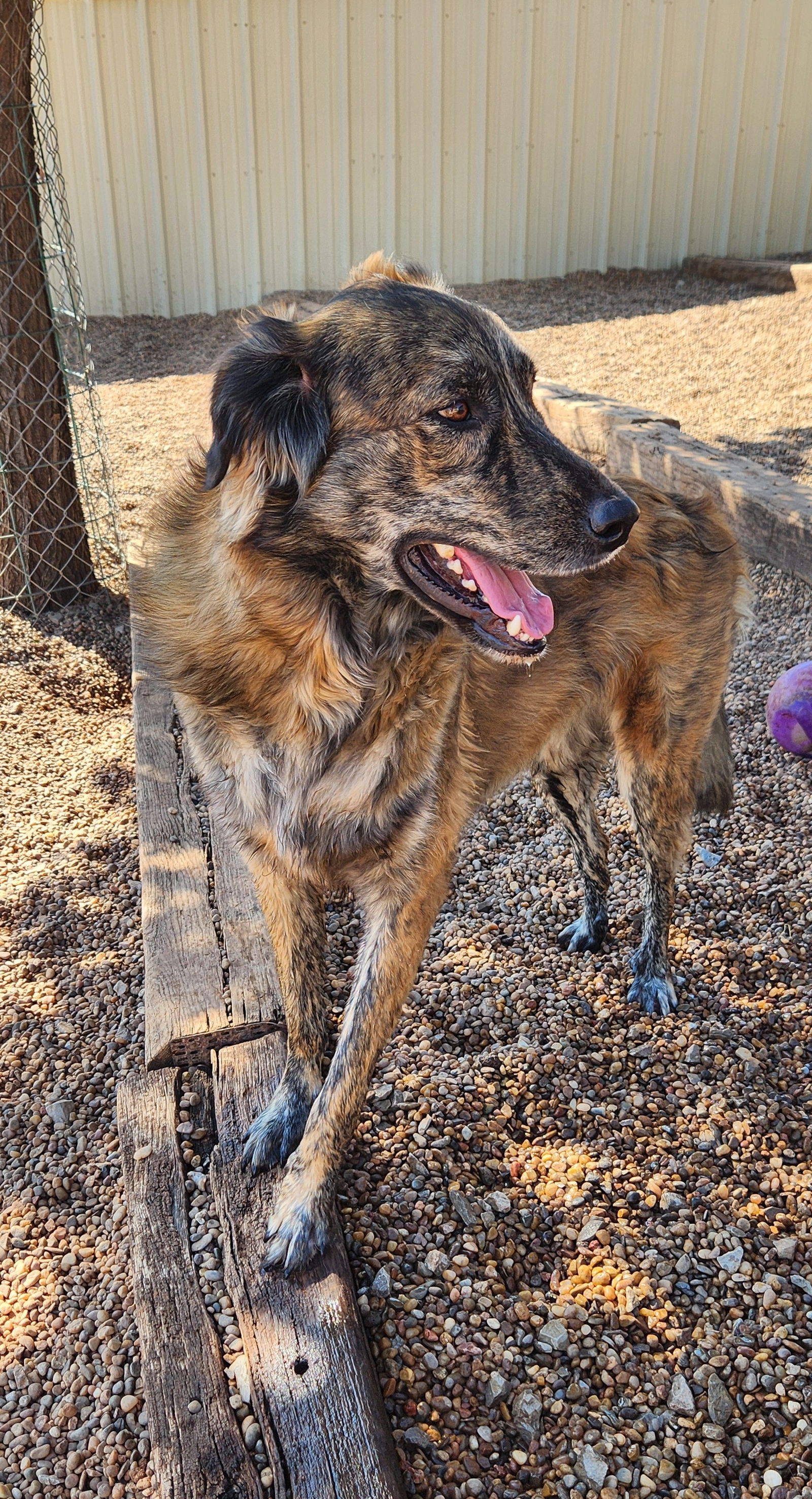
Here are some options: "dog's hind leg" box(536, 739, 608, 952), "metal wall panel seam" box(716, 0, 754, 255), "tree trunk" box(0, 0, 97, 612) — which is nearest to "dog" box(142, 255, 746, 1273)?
"dog's hind leg" box(536, 739, 608, 952)

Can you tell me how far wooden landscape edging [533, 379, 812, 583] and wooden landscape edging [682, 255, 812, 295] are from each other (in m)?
3.65

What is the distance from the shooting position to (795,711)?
378 centimetres

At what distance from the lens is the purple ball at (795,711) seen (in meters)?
3.77

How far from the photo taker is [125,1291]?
215cm

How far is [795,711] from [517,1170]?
2.14 m

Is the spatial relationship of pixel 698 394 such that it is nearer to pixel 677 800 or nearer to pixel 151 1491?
pixel 677 800

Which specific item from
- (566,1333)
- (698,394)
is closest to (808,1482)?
(566,1333)

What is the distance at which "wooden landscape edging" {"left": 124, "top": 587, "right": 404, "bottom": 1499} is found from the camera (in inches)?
65.2

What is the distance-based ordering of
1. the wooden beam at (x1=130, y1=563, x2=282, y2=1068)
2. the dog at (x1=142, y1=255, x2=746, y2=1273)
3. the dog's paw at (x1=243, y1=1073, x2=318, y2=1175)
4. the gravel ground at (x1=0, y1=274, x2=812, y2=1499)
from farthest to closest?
the wooden beam at (x1=130, y1=563, x2=282, y2=1068), the dog's paw at (x1=243, y1=1073, x2=318, y2=1175), the dog at (x1=142, y1=255, x2=746, y2=1273), the gravel ground at (x1=0, y1=274, x2=812, y2=1499)

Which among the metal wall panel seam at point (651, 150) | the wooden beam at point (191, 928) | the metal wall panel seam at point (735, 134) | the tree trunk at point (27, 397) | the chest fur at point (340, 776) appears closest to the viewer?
the chest fur at point (340, 776)

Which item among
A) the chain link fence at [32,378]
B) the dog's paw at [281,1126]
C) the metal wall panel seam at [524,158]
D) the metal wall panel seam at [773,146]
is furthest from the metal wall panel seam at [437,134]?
the dog's paw at [281,1126]

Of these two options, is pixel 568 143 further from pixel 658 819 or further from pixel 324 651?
pixel 324 651

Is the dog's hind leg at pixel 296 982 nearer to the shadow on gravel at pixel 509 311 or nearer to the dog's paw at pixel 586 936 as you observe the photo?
the dog's paw at pixel 586 936

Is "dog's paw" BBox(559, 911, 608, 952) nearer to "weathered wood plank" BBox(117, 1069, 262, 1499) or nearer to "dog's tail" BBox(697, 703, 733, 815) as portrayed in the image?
"dog's tail" BBox(697, 703, 733, 815)
